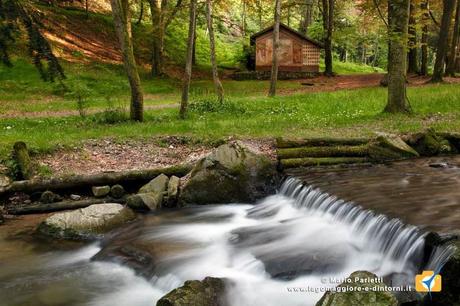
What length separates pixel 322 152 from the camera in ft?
42.8

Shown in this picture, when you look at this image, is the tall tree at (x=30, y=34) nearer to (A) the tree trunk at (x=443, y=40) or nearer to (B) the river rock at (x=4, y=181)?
(B) the river rock at (x=4, y=181)

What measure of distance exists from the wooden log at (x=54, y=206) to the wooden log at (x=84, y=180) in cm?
48

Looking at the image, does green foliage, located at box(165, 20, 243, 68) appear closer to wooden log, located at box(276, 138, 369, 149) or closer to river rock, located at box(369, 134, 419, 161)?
wooden log, located at box(276, 138, 369, 149)

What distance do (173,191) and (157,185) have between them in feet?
1.56

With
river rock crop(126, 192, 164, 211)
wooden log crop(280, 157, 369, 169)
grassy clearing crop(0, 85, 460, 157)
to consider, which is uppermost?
grassy clearing crop(0, 85, 460, 157)

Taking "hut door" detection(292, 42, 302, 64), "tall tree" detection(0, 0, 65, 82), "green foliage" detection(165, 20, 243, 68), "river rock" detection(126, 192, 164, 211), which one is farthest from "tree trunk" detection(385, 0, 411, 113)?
"green foliage" detection(165, 20, 243, 68)

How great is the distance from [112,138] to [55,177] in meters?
3.22

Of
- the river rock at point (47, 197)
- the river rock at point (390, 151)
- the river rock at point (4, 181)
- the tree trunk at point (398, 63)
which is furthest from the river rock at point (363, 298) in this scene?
the tree trunk at point (398, 63)

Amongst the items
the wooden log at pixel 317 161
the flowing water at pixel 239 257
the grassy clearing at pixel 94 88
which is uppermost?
the grassy clearing at pixel 94 88

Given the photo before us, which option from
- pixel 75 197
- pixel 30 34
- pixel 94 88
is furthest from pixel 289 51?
pixel 30 34

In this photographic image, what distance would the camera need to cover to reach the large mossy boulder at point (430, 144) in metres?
13.0

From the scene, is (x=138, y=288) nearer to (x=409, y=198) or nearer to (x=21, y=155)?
(x=409, y=198)

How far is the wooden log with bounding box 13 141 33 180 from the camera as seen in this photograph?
12.2 metres

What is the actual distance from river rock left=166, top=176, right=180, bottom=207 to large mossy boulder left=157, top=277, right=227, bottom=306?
4617 mm
